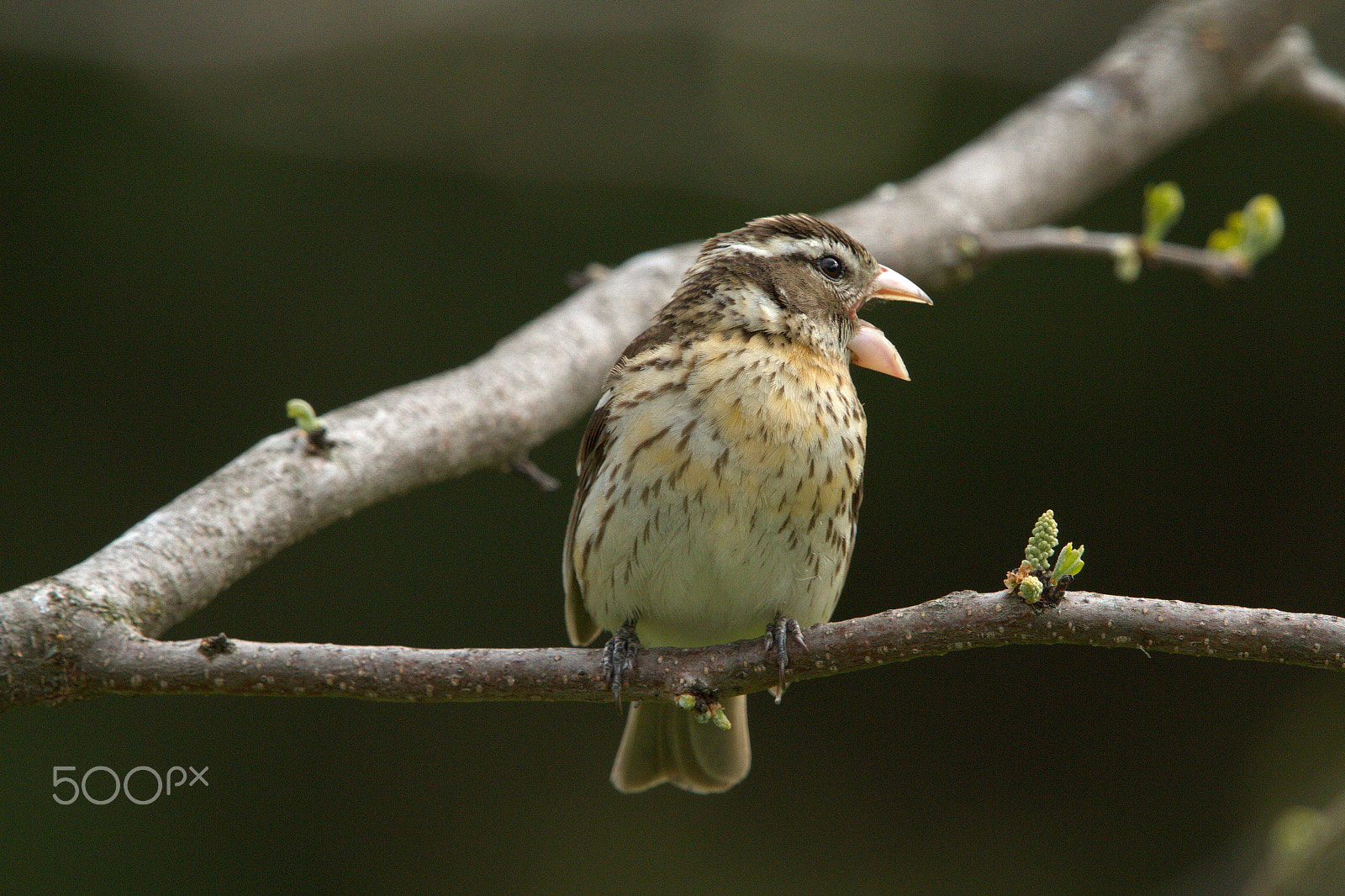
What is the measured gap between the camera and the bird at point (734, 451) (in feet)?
8.25

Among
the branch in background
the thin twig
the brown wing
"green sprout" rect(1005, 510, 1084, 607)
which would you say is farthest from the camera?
the branch in background

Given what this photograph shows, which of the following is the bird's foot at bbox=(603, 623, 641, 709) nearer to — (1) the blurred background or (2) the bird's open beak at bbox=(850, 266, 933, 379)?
(2) the bird's open beak at bbox=(850, 266, 933, 379)

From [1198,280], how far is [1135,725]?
172 cm

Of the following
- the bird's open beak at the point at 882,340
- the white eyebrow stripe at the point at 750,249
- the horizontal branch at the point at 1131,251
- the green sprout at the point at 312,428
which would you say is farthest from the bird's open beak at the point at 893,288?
the green sprout at the point at 312,428

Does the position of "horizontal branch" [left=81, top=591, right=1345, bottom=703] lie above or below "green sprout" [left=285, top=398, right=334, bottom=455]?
below

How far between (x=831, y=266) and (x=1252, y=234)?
106 cm

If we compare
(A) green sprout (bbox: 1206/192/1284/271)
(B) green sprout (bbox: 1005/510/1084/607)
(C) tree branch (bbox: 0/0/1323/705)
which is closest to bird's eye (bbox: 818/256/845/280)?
(C) tree branch (bbox: 0/0/1323/705)

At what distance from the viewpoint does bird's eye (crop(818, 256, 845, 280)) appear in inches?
114

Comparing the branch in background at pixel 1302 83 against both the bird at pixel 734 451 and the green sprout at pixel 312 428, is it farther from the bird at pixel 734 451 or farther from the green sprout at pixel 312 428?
the green sprout at pixel 312 428

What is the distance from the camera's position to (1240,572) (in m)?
4.72

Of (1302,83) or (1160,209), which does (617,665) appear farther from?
(1302,83)

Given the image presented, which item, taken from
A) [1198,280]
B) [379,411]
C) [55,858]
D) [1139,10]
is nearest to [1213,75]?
[1198,280]

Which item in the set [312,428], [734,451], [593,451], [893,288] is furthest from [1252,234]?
[312,428]

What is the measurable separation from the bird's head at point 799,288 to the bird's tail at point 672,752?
0.97m
